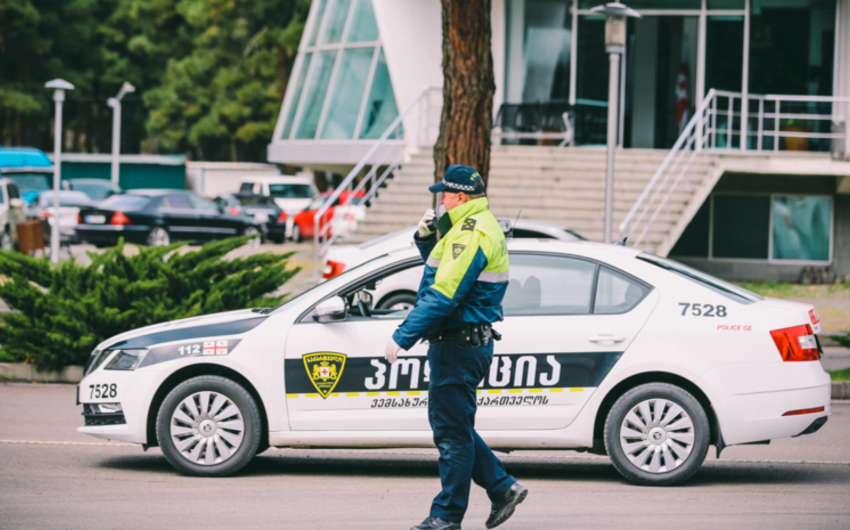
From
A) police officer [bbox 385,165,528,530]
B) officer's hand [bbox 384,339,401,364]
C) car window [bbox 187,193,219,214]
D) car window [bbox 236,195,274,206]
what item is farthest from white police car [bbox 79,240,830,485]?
car window [bbox 236,195,274,206]

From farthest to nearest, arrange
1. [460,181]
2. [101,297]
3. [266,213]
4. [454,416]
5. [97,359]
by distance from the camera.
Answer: [266,213], [101,297], [97,359], [460,181], [454,416]

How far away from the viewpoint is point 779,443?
8688 mm

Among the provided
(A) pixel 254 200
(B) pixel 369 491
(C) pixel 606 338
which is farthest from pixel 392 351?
(A) pixel 254 200

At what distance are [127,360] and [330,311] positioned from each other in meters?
1.42

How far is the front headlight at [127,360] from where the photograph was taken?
6980 mm

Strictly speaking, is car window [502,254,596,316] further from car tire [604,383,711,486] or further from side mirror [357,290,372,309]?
side mirror [357,290,372,309]

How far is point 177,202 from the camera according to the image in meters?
29.3

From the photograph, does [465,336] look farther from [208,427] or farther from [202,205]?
[202,205]

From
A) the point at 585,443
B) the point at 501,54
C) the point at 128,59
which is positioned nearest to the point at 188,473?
the point at 585,443

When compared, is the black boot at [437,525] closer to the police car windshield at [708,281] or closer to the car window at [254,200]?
the police car windshield at [708,281]

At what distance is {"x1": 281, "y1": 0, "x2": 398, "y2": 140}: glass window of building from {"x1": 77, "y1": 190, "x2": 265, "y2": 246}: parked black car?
3.01m

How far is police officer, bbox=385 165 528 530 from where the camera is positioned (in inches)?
207

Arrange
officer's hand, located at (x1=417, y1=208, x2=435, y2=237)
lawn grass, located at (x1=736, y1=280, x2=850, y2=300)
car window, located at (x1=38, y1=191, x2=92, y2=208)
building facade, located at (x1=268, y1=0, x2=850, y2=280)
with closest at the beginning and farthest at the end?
officer's hand, located at (x1=417, y1=208, x2=435, y2=237), lawn grass, located at (x1=736, y1=280, x2=850, y2=300), building facade, located at (x1=268, y1=0, x2=850, y2=280), car window, located at (x1=38, y1=191, x2=92, y2=208)

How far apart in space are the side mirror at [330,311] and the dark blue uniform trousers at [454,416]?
1.44m
